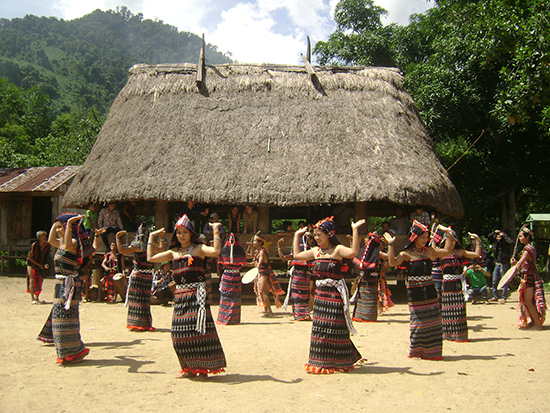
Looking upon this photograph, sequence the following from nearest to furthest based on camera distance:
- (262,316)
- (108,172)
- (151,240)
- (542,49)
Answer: (151,240) < (262,316) < (542,49) < (108,172)

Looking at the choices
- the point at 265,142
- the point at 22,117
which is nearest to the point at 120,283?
the point at 265,142

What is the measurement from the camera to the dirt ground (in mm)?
4730

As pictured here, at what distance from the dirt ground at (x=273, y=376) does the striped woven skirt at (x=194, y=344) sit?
18cm

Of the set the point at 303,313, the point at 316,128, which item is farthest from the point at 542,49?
the point at 303,313

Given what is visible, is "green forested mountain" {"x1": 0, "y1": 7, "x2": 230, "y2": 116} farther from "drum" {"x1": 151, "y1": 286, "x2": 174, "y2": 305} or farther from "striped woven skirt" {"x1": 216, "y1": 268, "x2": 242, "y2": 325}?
"striped woven skirt" {"x1": 216, "y1": 268, "x2": 242, "y2": 325}

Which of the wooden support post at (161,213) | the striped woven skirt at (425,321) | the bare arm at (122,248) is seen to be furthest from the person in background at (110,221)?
the striped woven skirt at (425,321)

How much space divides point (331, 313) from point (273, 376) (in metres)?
0.95

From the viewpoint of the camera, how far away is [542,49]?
10.8m

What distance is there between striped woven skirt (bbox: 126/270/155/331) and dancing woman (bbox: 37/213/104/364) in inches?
74.2

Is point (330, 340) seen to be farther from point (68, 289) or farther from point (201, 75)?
point (201, 75)

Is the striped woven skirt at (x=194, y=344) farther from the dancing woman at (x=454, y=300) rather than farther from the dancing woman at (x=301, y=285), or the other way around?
the dancing woman at (x=301, y=285)

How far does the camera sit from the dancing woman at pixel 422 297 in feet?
20.9

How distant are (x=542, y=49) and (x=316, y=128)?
17.1 feet

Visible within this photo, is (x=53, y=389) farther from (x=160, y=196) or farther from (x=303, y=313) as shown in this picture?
(x=160, y=196)
